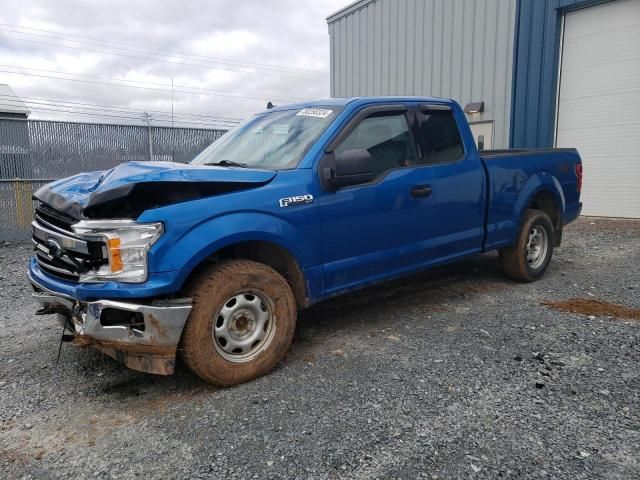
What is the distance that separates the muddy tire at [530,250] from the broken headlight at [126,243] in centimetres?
404

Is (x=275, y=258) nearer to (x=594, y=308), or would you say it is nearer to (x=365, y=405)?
(x=365, y=405)

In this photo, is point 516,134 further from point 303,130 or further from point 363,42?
point 303,130

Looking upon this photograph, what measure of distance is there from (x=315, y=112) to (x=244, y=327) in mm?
1883

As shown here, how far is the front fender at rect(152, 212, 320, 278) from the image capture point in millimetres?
2988

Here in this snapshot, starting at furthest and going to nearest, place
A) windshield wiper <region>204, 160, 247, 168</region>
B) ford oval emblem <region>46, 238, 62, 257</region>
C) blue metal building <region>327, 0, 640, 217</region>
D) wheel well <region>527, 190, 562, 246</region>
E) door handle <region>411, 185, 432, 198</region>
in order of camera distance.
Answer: blue metal building <region>327, 0, 640, 217</region> < wheel well <region>527, 190, 562, 246</region> < door handle <region>411, 185, 432, 198</region> < windshield wiper <region>204, 160, 247, 168</region> < ford oval emblem <region>46, 238, 62, 257</region>

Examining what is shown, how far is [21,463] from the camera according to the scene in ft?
8.41

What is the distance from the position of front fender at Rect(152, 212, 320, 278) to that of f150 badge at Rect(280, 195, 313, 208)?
0.12 metres

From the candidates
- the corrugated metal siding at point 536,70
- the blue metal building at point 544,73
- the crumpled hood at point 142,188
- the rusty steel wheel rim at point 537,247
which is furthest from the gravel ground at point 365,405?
the corrugated metal siding at point 536,70

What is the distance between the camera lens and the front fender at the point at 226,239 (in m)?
2.99

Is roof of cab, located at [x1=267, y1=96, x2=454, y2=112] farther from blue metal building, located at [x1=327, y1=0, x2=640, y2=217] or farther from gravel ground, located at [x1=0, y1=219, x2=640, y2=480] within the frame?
blue metal building, located at [x1=327, y1=0, x2=640, y2=217]

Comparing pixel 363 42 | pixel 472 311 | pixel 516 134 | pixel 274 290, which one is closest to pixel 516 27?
pixel 516 134

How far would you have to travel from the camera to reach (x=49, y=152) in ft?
30.4

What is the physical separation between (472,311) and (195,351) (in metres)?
2.78

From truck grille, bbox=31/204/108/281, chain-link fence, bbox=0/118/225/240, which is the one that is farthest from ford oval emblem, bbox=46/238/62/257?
chain-link fence, bbox=0/118/225/240
